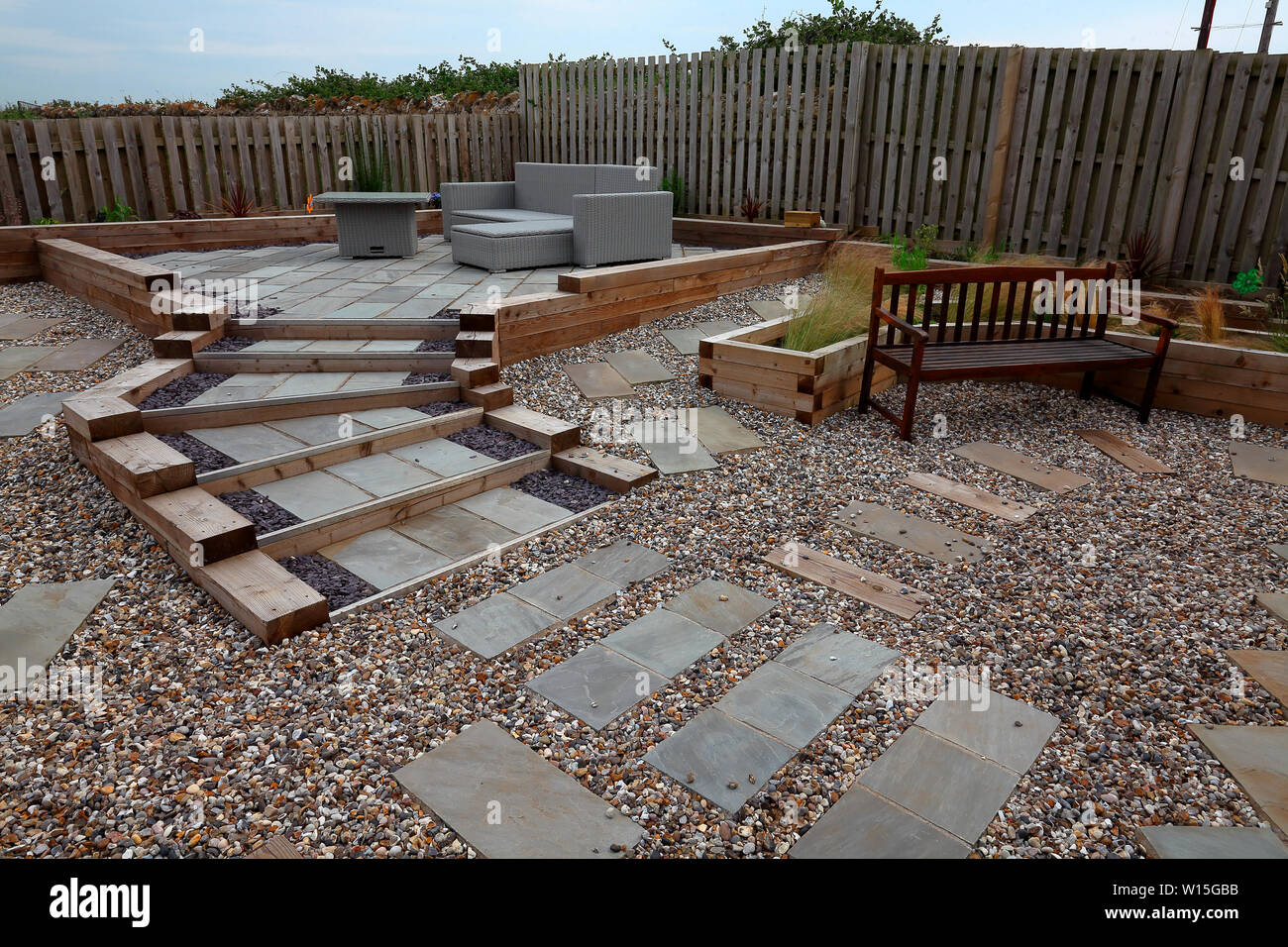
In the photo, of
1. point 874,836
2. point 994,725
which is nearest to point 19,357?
point 874,836

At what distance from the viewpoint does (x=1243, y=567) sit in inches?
135

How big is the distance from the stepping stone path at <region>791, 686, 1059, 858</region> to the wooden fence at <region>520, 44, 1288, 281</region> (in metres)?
Answer: 6.79

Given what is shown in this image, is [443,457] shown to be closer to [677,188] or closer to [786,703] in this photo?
[786,703]

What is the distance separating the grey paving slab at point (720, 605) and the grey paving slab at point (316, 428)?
2.05m

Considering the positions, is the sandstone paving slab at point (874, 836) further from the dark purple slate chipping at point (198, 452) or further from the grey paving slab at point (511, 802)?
the dark purple slate chipping at point (198, 452)

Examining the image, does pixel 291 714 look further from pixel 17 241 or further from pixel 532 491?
pixel 17 241

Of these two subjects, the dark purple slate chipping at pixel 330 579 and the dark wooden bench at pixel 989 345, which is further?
the dark wooden bench at pixel 989 345

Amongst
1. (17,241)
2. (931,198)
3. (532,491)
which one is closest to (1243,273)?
(931,198)

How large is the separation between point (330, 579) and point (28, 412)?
112 inches

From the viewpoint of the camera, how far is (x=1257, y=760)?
2.30m

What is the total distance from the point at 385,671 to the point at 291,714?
32 cm

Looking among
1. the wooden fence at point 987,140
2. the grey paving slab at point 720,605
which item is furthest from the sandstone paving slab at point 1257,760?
the wooden fence at point 987,140

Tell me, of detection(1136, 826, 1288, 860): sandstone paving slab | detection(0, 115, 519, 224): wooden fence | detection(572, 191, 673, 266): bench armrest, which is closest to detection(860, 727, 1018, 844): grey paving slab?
detection(1136, 826, 1288, 860): sandstone paving slab

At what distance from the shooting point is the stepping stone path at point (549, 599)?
2.85 metres
